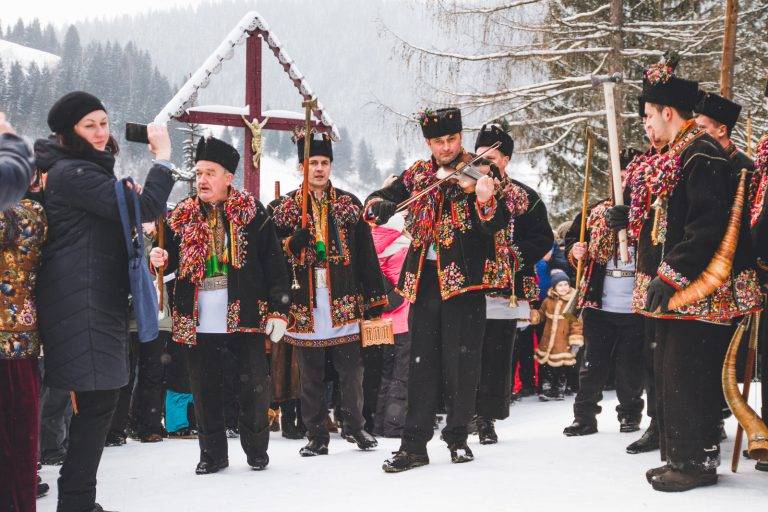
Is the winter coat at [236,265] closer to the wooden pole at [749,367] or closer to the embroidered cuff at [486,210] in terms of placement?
the embroidered cuff at [486,210]

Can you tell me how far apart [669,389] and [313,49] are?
3341 inches

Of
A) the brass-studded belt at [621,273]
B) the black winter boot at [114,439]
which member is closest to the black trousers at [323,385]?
the black winter boot at [114,439]

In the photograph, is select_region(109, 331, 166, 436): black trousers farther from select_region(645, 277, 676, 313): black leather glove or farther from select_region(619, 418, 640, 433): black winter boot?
select_region(645, 277, 676, 313): black leather glove

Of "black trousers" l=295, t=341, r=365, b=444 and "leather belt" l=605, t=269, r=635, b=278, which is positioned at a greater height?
"leather belt" l=605, t=269, r=635, b=278

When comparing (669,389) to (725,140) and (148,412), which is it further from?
(148,412)

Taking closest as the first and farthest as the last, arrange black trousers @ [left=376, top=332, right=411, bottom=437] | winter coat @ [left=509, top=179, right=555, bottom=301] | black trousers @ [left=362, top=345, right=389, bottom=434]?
winter coat @ [left=509, top=179, right=555, bottom=301] < black trousers @ [left=376, top=332, right=411, bottom=437] < black trousers @ [left=362, top=345, right=389, bottom=434]

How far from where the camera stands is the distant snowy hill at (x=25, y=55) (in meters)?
64.4

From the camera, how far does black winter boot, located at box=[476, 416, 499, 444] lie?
6.62 metres

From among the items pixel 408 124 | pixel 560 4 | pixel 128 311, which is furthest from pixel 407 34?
pixel 128 311

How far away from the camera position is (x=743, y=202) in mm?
4512

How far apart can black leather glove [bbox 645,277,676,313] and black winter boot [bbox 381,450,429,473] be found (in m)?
1.82

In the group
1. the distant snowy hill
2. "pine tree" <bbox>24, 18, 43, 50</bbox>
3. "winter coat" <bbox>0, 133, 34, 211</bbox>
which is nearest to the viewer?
"winter coat" <bbox>0, 133, 34, 211</bbox>

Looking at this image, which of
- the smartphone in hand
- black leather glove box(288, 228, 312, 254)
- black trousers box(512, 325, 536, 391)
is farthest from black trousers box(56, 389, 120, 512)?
black trousers box(512, 325, 536, 391)

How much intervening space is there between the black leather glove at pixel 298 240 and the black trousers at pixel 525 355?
15.4 ft
